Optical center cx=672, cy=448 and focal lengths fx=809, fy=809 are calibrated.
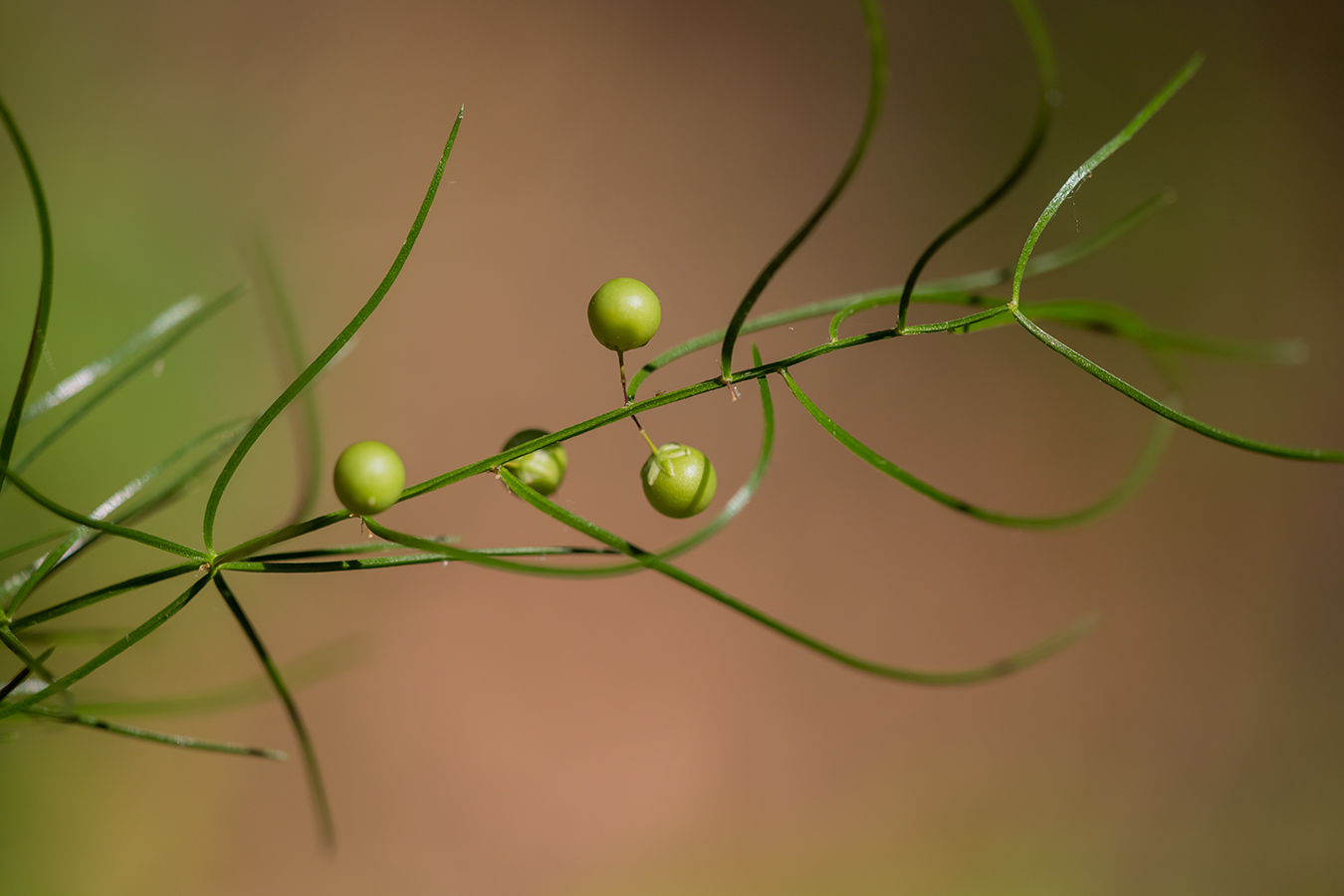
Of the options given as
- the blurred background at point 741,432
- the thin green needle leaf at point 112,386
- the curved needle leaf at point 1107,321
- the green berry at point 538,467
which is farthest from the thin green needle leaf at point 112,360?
the blurred background at point 741,432

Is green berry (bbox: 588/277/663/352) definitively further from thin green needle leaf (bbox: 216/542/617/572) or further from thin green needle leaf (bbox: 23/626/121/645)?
thin green needle leaf (bbox: 23/626/121/645)

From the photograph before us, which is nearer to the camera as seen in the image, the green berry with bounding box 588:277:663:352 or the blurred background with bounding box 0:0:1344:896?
the green berry with bounding box 588:277:663:352

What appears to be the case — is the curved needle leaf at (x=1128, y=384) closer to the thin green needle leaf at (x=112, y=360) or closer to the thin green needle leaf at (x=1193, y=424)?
the thin green needle leaf at (x=1193, y=424)

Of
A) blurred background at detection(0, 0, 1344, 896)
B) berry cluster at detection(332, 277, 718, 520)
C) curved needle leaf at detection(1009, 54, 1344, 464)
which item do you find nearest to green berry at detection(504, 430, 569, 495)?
berry cluster at detection(332, 277, 718, 520)

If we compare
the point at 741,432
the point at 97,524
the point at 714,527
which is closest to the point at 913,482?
the point at 714,527

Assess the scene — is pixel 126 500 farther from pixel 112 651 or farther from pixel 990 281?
pixel 990 281

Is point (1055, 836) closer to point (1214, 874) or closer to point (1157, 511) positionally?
point (1214, 874)
